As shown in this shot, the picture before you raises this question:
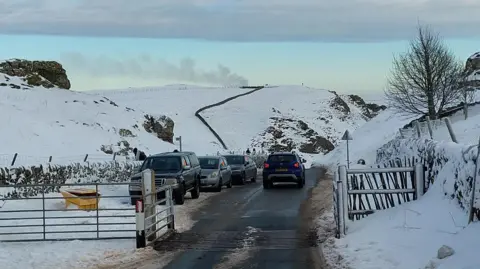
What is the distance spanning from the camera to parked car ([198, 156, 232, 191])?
28.0 meters

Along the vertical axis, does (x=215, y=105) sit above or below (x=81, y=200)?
above

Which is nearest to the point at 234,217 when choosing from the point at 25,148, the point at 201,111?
the point at 25,148

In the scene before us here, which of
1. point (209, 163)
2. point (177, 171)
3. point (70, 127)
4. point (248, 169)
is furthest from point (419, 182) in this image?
point (70, 127)

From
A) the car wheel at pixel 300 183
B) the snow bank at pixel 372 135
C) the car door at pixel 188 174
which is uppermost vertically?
the snow bank at pixel 372 135

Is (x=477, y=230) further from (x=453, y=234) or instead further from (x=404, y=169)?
(x=404, y=169)

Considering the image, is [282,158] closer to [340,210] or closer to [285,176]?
[285,176]

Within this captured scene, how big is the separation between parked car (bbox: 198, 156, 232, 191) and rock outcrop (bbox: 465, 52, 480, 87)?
30.2m

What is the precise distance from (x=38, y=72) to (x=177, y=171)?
36.2 m

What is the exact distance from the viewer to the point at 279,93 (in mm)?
133625

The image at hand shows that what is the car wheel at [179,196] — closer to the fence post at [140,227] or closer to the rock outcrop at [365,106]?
the fence post at [140,227]

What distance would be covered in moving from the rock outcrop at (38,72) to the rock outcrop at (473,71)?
110 feet

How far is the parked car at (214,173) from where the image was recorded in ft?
91.9

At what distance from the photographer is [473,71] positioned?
60.2 meters

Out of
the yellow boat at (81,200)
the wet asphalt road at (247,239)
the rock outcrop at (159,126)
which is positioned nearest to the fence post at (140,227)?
the wet asphalt road at (247,239)
